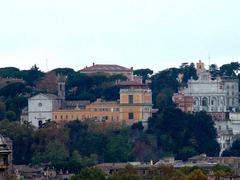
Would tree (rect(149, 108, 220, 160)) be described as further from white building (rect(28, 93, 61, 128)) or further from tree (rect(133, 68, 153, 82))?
tree (rect(133, 68, 153, 82))

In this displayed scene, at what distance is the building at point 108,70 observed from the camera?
103625 mm

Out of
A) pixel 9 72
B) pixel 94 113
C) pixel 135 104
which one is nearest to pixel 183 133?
pixel 135 104

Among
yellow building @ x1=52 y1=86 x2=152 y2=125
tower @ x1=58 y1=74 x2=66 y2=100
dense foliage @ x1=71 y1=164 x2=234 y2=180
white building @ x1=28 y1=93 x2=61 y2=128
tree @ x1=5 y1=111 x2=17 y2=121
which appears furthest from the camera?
tower @ x1=58 y1=74 x2=66 y2=100

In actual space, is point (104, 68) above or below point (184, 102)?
above

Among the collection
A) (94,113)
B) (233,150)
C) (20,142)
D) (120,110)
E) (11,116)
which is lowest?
(233,150)

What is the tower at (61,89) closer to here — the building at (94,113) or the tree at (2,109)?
the building at (94,113)

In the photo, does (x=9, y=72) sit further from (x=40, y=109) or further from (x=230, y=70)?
(x=40, y=109)

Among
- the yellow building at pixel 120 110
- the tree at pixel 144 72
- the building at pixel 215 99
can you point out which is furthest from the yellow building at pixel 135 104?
the tree at pixel 144 72

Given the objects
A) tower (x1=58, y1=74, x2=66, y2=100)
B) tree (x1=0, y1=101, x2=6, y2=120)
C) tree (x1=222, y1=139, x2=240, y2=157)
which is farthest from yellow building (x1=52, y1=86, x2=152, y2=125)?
tree (x1=222, y1=139, x2=240, y2=157)

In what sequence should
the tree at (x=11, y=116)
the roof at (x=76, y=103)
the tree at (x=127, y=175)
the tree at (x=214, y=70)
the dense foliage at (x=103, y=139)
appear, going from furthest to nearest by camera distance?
1. the tree at (x=214, y=70)
2. the roof at (x=76, y=103)
3. the tree at (x=11, y=116)
4. the dense foliage at (x=103, y=139)
5. the tree at (x=127, y=175)

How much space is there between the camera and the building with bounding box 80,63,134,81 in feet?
340

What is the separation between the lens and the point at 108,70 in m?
105

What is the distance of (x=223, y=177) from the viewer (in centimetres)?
4734

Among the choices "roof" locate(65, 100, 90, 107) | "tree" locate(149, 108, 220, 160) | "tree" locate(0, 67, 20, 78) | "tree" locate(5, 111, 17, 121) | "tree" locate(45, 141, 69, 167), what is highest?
"tree" locate(0, 67, 20, 78)
